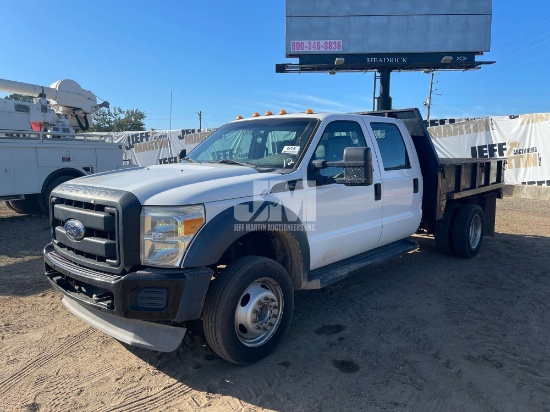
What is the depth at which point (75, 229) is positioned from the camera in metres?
3.19

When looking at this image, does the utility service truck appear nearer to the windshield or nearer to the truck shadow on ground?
the windshield

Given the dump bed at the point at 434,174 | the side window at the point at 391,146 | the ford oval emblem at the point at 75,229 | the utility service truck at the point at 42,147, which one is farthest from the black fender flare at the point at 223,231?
the utility service truck at the point at 42,147

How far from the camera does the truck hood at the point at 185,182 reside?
293 centimetres

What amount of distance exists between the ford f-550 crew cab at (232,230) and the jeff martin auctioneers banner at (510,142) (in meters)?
10.9

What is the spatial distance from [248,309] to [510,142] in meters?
13.9

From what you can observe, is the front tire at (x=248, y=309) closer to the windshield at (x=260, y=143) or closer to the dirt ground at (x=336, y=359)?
the dirt ground at (x=336, y=359)

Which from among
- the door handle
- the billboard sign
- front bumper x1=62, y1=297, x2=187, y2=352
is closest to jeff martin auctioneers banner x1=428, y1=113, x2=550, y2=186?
the billboard sign

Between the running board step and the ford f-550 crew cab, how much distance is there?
2cm

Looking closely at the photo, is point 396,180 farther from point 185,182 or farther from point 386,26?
point 386,26

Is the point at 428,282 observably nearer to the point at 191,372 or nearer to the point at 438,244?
the point at 438,244

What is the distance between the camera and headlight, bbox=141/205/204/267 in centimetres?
287

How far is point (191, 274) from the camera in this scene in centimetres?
285

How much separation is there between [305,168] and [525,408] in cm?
237

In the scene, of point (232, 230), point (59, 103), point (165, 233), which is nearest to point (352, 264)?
point (232, 230)
